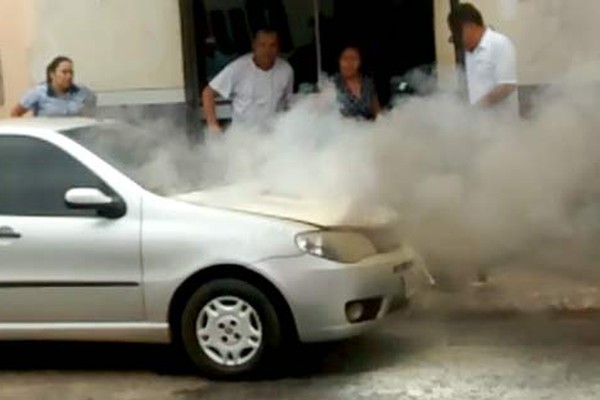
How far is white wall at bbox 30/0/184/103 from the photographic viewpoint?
13.3m

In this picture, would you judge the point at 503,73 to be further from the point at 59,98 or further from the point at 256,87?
the point at 59,98

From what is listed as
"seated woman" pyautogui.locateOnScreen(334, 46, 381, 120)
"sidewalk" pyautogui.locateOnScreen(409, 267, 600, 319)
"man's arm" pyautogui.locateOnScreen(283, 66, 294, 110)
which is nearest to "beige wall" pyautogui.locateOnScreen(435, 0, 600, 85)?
"seated woman" pyautogui.locateOnScreen(334, 46, 381, 120)

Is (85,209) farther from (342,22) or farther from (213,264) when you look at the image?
(342,22)

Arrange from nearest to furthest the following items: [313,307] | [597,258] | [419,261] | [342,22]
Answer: [313,307] < [419,261] < [597,258] < [342,22]

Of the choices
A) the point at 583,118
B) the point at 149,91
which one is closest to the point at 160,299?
the point at 583,118

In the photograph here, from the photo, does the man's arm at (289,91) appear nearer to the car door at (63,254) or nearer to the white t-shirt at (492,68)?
the white t-shirt at (492,68)

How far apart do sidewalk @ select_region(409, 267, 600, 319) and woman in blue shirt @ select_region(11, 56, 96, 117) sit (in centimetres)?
302

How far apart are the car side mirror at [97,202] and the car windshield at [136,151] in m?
0.21

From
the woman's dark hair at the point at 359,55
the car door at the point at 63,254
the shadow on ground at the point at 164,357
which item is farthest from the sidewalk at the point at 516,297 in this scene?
the car door at the point at 63,254

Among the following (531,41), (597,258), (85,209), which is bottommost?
(597,258)

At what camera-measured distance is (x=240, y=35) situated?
13.3 metres

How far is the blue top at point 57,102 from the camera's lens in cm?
1110

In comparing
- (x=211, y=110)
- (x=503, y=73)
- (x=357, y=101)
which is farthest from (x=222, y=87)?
(x=503, y=73)

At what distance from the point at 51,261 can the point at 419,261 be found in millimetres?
2129
